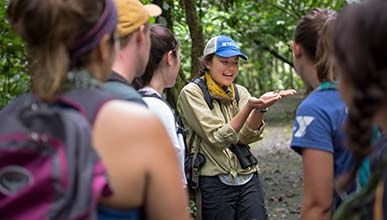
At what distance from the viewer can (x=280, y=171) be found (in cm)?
1074

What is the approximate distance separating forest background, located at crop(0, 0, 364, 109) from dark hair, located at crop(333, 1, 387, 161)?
347 centimetres

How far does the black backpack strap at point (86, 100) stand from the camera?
5.99 feet

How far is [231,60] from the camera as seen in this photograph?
4.61 metres

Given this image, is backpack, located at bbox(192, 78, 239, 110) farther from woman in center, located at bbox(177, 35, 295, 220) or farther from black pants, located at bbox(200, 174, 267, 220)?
black pants, located at bbox(200, 174, 267, 220)

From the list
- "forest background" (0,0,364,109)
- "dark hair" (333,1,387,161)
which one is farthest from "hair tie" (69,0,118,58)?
"forest background" (0,0,364,109)

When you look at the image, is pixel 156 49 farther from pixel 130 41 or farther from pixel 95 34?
pixel 95 34

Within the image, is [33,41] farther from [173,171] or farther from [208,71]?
[208,71]

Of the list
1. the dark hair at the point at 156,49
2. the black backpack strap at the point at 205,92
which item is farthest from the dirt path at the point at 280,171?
the dark hair at the point at 156,49

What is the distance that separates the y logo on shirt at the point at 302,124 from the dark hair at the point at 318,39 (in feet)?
0.62

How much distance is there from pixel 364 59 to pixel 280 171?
30.5 ft

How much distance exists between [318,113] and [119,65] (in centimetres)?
87

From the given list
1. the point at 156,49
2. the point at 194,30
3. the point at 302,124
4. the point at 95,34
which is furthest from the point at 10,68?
the point at 95,34

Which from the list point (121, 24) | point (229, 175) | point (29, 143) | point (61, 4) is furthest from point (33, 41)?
point (229, 175)

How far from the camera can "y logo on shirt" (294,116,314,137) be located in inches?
110
